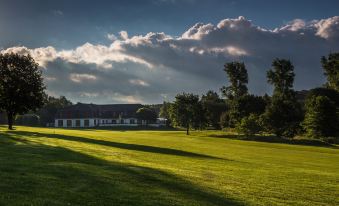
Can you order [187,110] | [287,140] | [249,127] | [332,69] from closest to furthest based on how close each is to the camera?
[287,140] → [249,127] → [187,110] → [332,69]

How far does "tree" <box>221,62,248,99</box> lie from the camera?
142 m

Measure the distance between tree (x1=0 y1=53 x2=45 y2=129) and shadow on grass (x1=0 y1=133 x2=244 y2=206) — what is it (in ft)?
199

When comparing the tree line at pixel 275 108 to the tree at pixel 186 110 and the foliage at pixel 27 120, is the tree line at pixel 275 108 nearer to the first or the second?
the tree at pixel 186 110

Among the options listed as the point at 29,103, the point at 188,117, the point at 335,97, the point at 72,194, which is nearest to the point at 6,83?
the point at 29,103

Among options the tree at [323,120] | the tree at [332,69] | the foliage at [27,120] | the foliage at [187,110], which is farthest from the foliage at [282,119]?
the foliage at [27,120]

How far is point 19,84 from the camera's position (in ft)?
256

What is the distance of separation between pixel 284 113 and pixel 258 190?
90.4 metres

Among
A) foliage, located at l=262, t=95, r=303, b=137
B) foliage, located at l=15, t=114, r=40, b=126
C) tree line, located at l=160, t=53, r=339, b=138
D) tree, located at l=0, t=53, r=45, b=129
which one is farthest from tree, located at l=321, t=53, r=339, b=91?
foliage, located at l=15, t=114, r=40, b=126

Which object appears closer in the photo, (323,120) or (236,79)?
(323,120)

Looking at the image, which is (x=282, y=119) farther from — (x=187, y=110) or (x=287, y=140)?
(x=187, y=110)

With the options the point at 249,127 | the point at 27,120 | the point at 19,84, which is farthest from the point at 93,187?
the point at 27,120

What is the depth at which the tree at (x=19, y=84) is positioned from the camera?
78438 millimetres

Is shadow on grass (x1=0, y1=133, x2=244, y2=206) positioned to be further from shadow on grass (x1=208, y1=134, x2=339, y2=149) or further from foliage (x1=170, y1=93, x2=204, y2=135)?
foliage (x1=170, y1=93, x2=204, y2=135)

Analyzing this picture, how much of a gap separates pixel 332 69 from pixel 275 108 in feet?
135
